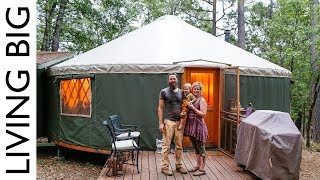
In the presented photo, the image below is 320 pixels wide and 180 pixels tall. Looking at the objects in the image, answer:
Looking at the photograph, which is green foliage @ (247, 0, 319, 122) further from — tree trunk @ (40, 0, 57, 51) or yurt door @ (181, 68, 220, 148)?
tree trunk @ (40, 0, 57, 51)

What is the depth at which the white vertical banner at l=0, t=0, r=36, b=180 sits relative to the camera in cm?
254

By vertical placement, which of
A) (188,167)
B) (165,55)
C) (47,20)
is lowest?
(188,167)

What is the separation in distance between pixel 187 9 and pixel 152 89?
37.7ft

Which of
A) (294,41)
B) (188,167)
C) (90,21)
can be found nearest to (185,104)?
(188,167)

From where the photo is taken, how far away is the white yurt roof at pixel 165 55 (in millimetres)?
6776

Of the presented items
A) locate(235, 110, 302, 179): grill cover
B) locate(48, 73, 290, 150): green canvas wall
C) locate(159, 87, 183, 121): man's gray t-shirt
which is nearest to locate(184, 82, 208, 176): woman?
locate(159, 87, 183, 121): man's gray t-shirt

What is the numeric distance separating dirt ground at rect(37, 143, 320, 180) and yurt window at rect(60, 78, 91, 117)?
3.68ft

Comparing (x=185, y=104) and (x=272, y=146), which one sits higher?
(x=185, y=104)

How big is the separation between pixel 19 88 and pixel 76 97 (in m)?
4.98

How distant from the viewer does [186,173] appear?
4.98 metres

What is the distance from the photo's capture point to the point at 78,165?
25.2 ft

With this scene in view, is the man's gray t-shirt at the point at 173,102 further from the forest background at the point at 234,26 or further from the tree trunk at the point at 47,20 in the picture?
the tree trunk at the point at 47,20

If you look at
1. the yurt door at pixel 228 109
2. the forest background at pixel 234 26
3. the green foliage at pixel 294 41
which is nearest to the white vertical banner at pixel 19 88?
the yurt door at pixel 228 109

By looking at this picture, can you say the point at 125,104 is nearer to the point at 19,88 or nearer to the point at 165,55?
the point at 165,55
